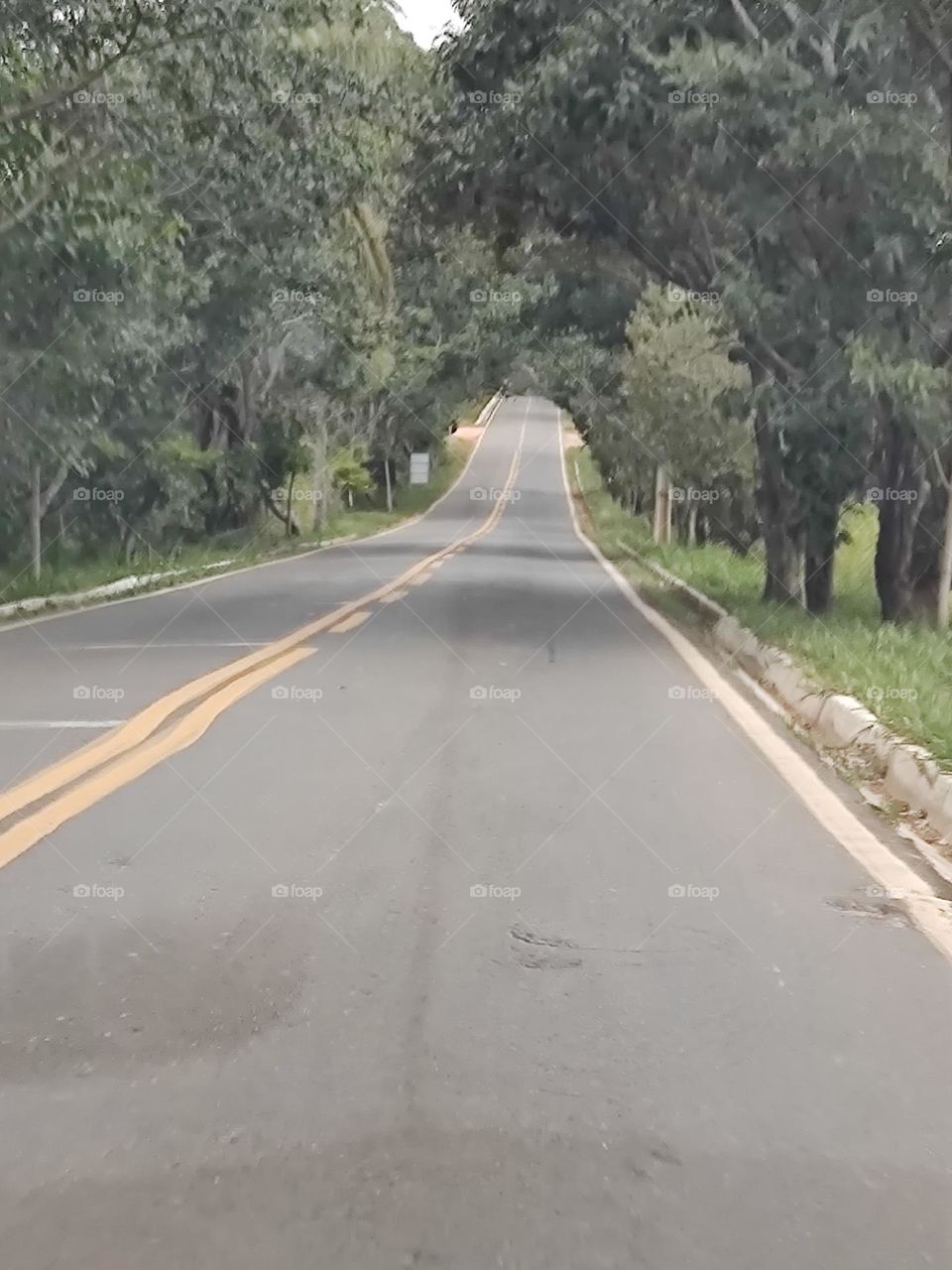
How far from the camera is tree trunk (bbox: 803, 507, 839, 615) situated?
17984 mm

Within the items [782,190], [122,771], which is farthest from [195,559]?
[122,771]

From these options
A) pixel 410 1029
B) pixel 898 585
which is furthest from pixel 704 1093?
pixel 898 585

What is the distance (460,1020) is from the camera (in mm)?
4684

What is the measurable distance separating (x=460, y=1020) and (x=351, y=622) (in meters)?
12.5

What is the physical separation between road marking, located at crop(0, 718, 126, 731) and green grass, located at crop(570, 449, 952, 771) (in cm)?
485

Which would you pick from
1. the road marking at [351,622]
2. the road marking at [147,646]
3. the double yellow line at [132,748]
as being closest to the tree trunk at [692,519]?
the road marking at [351,622]

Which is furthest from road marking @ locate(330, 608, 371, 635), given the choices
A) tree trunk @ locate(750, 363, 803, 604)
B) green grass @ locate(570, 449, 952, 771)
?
tree trunk @ locate(750, 363, 803, 604)

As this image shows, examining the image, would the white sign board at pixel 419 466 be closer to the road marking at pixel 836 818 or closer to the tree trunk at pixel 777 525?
the tree trunk at pixel 777 525

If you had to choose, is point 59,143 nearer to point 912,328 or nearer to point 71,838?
point 912,328

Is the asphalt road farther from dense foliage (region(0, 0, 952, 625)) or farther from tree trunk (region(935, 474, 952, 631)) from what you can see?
tree trunk (region(935, 474, 952, 631))

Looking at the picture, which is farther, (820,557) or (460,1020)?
(820,557)

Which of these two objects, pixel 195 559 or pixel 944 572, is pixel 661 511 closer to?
pixel 195 559

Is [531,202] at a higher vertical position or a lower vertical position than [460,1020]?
higher

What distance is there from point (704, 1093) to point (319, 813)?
3.48 meters
